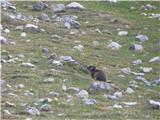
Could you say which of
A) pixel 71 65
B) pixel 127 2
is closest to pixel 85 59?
pixel 71 65

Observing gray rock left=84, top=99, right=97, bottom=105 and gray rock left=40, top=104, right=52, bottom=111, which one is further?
gray rock left=84, top=99, right=97, bottom=105

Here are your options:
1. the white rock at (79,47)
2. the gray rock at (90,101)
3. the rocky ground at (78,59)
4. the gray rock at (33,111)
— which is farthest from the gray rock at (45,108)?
the white rock at (79,47)

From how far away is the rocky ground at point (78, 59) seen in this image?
12.1 metres

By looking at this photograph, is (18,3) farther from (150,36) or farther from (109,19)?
(150,36)

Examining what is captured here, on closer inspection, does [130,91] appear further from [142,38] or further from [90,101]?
[142,38]

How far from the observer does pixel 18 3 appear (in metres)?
22.7

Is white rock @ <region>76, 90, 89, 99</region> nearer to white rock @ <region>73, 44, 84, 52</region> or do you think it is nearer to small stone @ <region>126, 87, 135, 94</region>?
small stone @ <region>126, 87, 135, 94</region>

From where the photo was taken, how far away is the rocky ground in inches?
478

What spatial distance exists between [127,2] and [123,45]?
6.33 m

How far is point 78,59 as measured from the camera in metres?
16.0

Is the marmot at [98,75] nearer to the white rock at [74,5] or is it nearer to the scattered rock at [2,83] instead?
the scattered rock at [2,83]

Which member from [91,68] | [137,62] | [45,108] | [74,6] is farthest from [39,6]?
[45,108]

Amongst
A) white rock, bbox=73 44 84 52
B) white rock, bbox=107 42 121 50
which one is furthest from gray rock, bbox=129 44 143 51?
white rock, bbox=73 44 84 52

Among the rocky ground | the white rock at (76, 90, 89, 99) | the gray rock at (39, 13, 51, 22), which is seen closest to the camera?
the rocky ground
